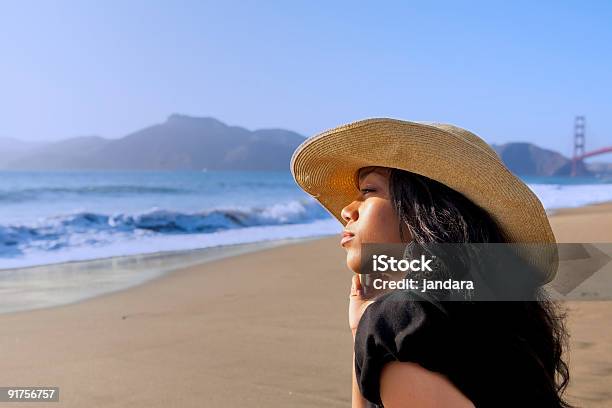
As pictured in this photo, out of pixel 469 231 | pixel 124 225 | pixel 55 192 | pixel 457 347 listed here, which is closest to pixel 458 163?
pixel 469 231

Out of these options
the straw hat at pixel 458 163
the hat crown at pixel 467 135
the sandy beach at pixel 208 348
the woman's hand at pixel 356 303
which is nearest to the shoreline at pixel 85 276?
the sandy beach at pixel 208 348

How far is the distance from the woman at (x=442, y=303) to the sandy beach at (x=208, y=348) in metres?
1.53

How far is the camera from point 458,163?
47.6 inches

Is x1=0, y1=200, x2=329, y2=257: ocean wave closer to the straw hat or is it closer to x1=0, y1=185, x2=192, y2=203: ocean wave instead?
the straw hat

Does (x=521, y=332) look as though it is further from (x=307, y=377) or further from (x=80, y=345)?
(x=80, y=345)

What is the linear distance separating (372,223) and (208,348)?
94.9 inches

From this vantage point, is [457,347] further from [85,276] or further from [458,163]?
[85,276]

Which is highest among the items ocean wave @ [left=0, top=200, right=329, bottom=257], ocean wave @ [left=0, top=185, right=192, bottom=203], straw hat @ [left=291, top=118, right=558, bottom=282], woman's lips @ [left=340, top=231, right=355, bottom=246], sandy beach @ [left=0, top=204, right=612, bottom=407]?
ocean wave @ [left=0, top=185, right=192, bottom=203]

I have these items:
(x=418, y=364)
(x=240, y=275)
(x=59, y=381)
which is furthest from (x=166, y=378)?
(x=240, y=275)

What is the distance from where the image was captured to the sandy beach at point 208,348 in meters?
2.74

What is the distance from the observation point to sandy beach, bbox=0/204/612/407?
274 cm

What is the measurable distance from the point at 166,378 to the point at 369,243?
202cm

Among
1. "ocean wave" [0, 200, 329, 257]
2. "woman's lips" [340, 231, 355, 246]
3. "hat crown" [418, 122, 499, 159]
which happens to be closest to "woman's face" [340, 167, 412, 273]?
"woman's lips" [340, 231, 355, 246]

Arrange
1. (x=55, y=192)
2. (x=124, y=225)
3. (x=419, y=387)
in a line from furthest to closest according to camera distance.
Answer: (x=55, y=192) < (x=124, y=225) < (x=419, y=387)
